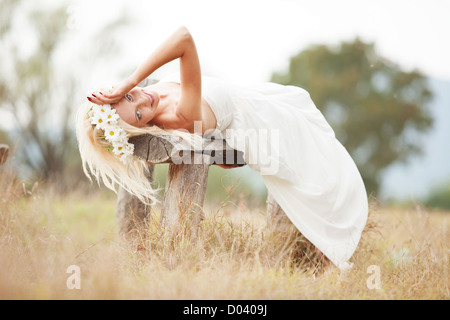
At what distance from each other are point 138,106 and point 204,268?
1.21m

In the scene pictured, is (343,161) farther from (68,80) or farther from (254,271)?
(68,80)

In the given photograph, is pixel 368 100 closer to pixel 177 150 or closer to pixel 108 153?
pixel 108 153

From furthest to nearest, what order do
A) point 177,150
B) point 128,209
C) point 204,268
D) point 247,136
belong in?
point 128,209 → point 247,136 → point 177,150 → point 204,268

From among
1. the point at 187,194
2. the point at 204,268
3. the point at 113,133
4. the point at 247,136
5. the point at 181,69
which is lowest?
the point at 204,268

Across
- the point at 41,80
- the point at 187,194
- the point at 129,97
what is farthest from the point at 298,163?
the point at 41,80

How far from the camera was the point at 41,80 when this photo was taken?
1048cm

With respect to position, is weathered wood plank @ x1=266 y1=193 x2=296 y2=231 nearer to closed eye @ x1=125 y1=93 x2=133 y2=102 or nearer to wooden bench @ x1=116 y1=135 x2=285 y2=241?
wooden bench @ x1=116 y1=135 x2=285 y2=241

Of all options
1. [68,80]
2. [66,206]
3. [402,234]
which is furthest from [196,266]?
[68,80]

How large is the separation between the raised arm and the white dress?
11.7 inches

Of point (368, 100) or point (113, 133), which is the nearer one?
Result: point (113, 133)

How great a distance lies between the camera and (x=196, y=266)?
2738 mm

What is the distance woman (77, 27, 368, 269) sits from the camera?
9.91 feet

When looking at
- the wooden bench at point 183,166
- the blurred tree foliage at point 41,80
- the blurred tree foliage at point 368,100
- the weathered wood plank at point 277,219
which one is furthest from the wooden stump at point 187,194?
the blurred tree foliage at point 368,100
